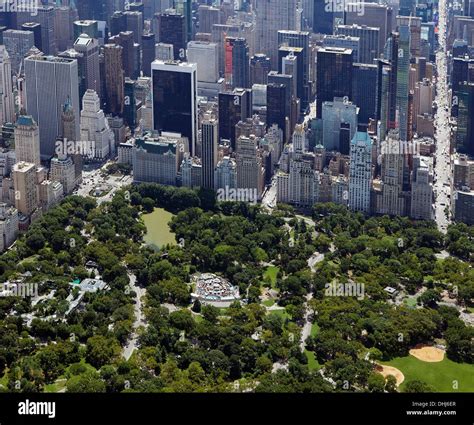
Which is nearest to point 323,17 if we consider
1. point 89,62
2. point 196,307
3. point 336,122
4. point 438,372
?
point 89,62

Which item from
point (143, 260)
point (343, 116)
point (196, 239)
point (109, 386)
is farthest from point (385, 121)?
point (109, 386)

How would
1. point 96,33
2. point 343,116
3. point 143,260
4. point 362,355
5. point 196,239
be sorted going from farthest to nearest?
point 96,33
point 343,116
point 196,239
point 143,260
point 362,355

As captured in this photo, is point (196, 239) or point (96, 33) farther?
point (96, 33)

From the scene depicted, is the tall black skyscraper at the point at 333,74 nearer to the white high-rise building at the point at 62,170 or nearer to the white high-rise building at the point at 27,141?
the white high-rise building at the point at 62,170

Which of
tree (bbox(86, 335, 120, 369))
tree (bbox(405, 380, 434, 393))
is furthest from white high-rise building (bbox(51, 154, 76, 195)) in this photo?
tree (bbox(405, 380, 434, 393))

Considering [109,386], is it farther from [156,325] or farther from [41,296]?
[41,296]
